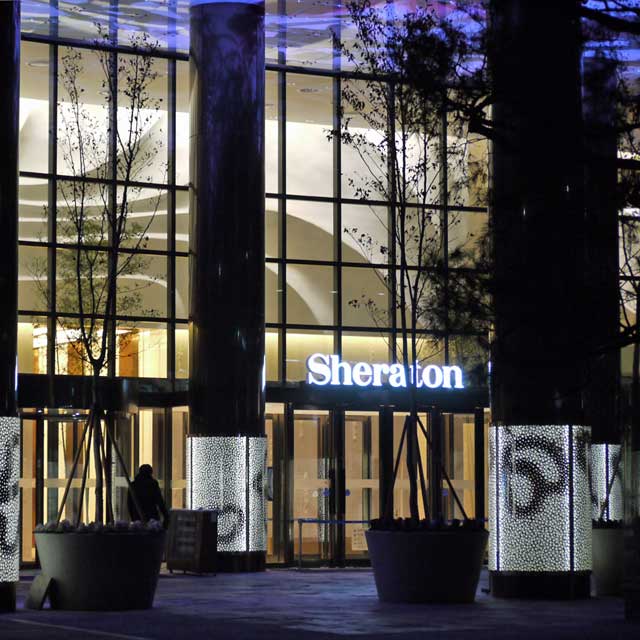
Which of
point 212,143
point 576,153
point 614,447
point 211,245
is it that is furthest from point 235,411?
point 576,153

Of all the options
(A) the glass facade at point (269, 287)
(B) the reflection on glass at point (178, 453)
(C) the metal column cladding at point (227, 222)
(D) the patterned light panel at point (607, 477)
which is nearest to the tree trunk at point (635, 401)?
(D) the patterned light panel at point (607, 477)

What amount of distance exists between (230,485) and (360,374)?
18.7ft

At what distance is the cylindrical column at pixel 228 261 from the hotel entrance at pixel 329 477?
3049 millimetres

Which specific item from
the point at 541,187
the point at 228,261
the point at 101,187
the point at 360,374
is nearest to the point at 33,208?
the point at 101,187

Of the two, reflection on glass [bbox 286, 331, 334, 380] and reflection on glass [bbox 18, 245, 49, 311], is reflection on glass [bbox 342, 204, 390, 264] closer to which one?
reflection on glass [bbox 286, 331, 334, 380]

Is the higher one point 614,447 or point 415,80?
point 415,80

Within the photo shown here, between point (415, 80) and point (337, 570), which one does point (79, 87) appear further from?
point (415, 80)

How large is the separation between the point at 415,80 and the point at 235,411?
41.8 feet

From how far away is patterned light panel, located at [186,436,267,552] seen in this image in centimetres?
2722

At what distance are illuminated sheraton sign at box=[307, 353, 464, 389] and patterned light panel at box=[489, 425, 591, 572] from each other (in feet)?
36.1

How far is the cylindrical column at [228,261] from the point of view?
27406 mm

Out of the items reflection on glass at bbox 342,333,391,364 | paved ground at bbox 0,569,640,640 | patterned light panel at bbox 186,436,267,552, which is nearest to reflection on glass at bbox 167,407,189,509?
patterned light panel at bbox 186,436,267,552

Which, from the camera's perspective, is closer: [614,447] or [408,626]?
[408,626]

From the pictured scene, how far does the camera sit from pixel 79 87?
3288 centimetres
